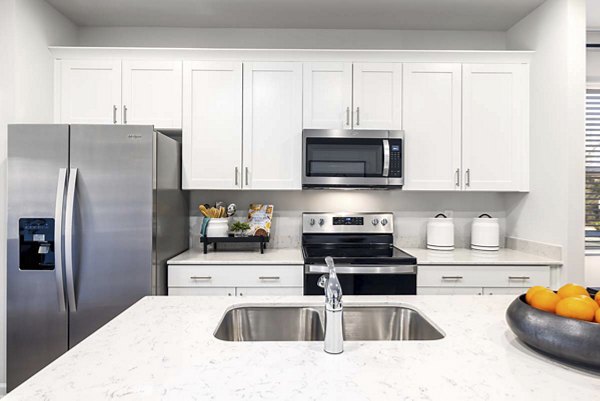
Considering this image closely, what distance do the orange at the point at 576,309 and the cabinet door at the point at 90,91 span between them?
9.03ft

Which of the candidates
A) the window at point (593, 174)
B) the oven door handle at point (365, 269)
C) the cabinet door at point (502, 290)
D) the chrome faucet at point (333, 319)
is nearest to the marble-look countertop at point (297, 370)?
the chrome faucet at point (333, 319)

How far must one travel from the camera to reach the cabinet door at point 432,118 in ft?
8.80

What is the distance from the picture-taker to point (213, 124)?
265cm

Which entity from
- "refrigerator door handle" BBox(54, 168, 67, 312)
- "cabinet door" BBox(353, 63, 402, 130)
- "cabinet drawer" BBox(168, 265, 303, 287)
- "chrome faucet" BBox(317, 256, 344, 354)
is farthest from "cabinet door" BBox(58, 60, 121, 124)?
"chrome faucet" BBox(317, 256, 344, 354)

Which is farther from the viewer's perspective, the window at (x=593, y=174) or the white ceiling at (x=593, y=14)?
the window at (x=593, y=174)

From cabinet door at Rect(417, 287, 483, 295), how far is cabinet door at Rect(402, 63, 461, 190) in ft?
2.70

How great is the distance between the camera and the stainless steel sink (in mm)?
1298

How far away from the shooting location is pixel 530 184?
106 inches

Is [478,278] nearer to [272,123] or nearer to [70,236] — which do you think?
[272,123]

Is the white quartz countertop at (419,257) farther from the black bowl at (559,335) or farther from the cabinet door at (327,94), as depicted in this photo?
the black bowl at (559,335)

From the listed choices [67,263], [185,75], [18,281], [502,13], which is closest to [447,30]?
[502,13]

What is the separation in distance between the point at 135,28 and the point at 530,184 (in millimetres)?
3378

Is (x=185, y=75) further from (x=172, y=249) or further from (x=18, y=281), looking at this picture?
(x=18, y=281)

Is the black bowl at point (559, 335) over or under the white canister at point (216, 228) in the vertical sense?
under
